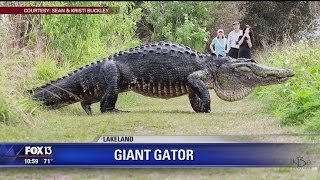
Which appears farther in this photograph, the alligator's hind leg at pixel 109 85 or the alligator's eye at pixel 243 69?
the alligator's eye at pixel 243 69

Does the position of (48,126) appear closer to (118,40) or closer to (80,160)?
(80,160)

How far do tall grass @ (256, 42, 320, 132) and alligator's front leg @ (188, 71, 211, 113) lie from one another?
0.40 meters

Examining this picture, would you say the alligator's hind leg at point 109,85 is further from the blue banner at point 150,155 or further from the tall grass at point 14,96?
the blue banner at point 150,155

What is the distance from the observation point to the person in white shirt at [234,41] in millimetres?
4107

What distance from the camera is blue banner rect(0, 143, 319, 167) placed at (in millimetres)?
3025

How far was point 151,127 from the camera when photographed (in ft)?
12.5

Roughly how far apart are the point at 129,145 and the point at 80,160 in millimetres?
220

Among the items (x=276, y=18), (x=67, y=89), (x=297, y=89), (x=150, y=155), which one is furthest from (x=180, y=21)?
(x=150, y=155)

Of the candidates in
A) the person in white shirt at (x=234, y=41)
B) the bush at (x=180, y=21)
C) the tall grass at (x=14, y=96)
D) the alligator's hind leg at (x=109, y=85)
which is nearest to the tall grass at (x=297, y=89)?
the person in white shirt at (x=234, y=41)

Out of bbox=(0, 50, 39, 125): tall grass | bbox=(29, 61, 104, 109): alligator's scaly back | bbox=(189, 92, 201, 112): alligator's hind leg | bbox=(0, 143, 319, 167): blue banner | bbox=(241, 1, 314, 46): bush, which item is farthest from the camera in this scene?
bbox=(29, 61, 104, 109): alligator's scaly back

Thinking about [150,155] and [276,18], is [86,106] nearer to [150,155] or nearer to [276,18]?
[276,18]

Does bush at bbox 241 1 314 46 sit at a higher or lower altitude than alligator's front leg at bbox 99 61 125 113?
higher

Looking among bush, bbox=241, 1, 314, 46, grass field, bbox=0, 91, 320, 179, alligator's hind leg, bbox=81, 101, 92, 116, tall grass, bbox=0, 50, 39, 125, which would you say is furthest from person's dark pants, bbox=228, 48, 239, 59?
tall grass, bbox=0, 50, 39, 125

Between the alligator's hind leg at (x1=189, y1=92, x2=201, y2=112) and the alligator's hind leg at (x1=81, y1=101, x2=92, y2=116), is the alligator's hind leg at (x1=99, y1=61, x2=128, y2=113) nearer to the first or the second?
the alligator's hind leg at (x1=81, y1=101, x2=92, y2=116)
